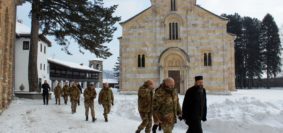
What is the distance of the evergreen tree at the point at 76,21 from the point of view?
25.6 metres

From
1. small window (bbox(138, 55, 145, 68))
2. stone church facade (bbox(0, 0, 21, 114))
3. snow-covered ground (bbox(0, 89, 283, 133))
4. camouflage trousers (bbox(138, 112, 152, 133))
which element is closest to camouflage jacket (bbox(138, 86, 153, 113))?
camouflage trousers (bbox(138, 112, 152, 133))

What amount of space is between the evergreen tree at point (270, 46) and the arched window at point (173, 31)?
105 feet

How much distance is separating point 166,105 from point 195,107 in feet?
2.61

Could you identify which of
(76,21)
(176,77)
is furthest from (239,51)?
(76,21)

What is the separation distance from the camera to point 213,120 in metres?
15.1

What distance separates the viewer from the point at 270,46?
57469 mm

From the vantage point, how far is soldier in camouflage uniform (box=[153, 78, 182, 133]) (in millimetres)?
8328

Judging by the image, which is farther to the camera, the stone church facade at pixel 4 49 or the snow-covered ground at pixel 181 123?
the stone church facade at pixel 4 49

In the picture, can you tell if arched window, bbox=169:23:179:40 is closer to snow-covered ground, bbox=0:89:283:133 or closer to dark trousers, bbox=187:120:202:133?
snow-covered ground, bbox=0:89:283:133

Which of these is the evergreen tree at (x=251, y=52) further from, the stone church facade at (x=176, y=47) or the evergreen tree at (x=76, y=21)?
the evergreen tree at (x=76, y=21)

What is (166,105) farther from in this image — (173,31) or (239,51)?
(239,51)

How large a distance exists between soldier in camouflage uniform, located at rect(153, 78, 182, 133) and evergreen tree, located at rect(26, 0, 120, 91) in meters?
18.0

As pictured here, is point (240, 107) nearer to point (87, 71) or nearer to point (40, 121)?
point (40, 121)

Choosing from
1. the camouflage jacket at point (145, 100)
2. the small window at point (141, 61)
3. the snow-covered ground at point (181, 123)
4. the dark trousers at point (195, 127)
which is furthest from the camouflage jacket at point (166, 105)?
the small window at point (141, 61)
